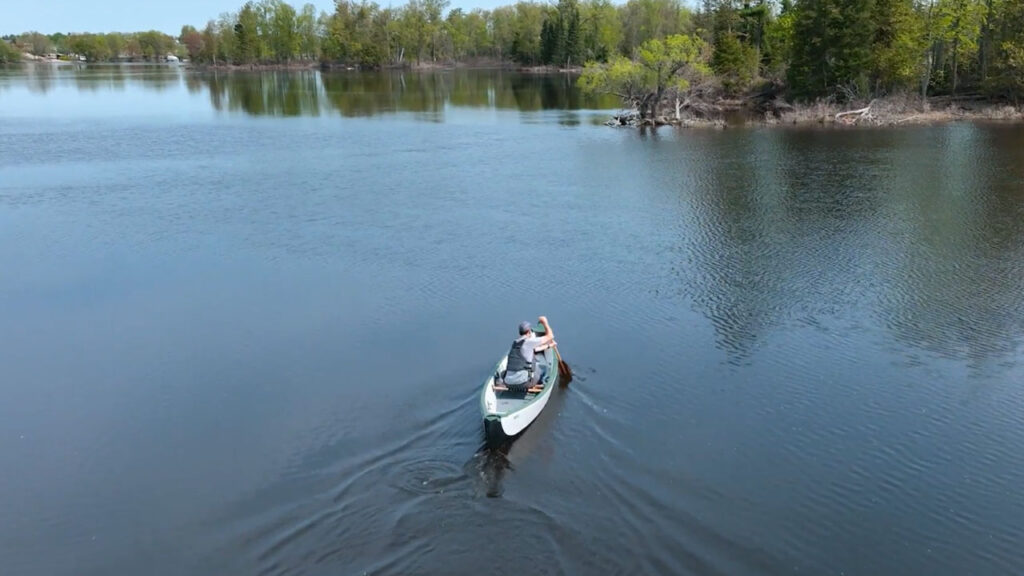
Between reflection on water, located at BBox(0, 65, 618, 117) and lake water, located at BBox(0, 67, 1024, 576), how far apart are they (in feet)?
121

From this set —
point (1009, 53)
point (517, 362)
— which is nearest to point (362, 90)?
point (1009, 53)

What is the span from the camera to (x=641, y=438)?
15977mm

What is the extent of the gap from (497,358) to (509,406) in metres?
3.80

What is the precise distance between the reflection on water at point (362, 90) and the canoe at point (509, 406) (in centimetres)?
5284

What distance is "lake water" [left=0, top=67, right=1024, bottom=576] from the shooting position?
42.8 feet

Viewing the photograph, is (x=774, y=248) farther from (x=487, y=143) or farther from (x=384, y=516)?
(x=487, y=143)

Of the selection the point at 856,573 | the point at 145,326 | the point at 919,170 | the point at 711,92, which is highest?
the point at 711,92

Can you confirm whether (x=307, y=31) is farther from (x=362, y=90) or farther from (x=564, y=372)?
(x=564, y=372)

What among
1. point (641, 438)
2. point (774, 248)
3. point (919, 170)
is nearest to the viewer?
point (641, 438)

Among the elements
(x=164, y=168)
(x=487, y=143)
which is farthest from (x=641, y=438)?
(x=487, y=143)

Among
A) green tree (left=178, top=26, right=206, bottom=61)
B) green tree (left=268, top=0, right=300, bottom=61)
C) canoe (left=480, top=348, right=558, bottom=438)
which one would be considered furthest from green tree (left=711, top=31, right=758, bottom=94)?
green tree (left=178, top=26, right=206, bottom=61)

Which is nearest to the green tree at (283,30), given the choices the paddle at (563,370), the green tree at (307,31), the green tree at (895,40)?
the green tree at (307,31)

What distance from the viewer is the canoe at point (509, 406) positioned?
1519 centimetres

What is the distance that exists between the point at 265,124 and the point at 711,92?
130 feet
